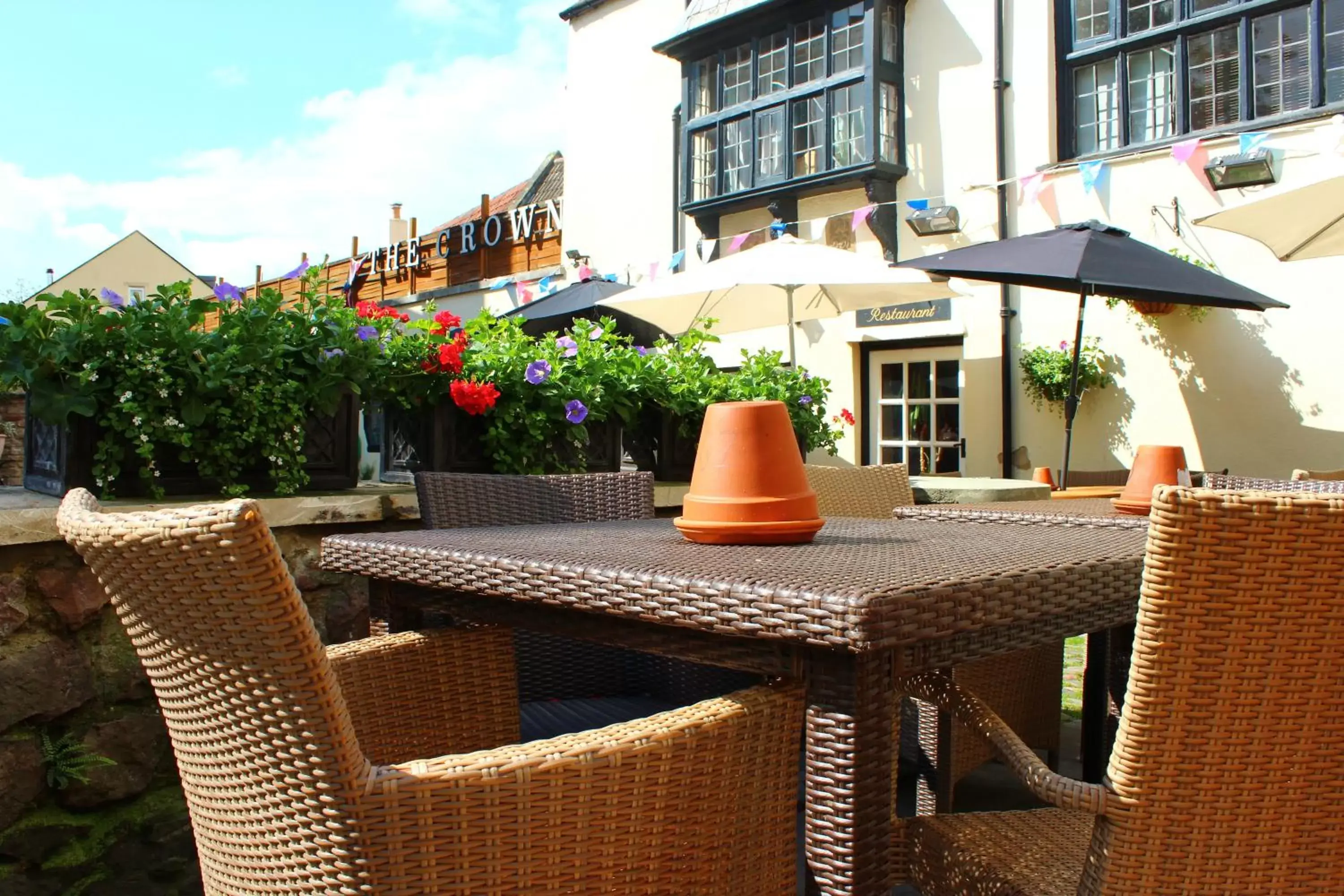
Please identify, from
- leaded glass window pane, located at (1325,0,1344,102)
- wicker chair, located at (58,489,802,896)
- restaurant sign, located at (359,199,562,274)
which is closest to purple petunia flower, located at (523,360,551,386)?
wicker chair, located at (58,489,802,896)

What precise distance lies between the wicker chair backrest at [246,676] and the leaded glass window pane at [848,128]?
9.24m

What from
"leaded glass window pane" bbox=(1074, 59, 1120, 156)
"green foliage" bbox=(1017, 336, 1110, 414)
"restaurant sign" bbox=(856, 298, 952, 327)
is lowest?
"green foliage" bbox=(1017, 336, 1110, 414)

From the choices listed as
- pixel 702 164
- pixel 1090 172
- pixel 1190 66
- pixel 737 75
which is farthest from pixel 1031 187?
pixel 702 164

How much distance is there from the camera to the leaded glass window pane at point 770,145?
10336mm

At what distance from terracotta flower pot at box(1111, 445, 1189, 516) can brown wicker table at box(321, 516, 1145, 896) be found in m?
0.87

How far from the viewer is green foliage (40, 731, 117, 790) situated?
1.95 meters

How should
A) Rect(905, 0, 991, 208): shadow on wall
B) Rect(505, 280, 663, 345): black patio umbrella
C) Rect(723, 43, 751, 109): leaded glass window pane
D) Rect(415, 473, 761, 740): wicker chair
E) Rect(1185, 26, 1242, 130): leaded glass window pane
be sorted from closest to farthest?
Rect(415, 473, 761, 740): wicker chair → Rect(505, 280, 663, 345): black patio umbrella → Rect(1185, 26, 1242, 130): leaded glass window pane → Rect(905, 0, 991, 208): shadow on wall → Rect(723, 43, 751, 109): leaded glass window pane

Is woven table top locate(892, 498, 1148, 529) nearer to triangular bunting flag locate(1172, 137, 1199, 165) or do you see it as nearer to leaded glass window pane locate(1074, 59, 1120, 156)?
triangular bunting flag locate(1172, 137, 1199, 165)

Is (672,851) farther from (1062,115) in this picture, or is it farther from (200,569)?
(1062,115)

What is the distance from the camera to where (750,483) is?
1487 mm

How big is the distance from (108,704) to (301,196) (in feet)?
163

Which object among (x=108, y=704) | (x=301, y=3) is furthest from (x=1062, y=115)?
(x=108, y=704)

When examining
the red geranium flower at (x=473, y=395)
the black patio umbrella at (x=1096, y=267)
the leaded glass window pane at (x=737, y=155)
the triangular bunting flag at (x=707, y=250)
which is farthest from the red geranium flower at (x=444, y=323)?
the leaded glass window pane at (x=737, y=155)

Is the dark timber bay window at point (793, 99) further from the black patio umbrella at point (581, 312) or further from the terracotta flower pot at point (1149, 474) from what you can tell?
the terracotta flower pot at point (1149, 474)
